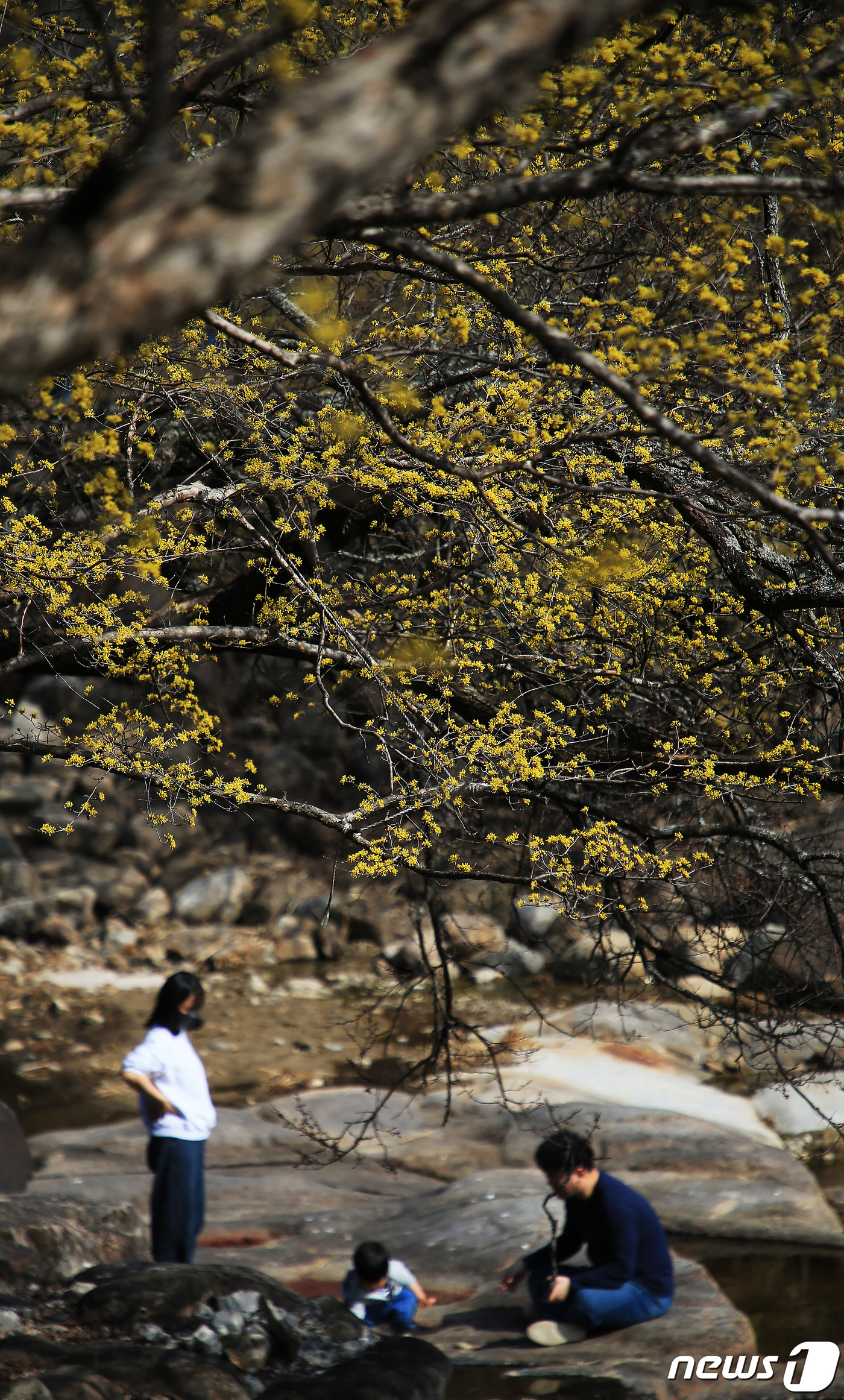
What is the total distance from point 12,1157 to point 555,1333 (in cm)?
408

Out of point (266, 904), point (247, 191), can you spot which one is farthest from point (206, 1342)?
point (266, 904)

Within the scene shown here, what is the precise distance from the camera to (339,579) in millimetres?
5430

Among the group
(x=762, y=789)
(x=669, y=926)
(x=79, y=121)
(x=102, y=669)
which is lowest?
(x=669, y=926)

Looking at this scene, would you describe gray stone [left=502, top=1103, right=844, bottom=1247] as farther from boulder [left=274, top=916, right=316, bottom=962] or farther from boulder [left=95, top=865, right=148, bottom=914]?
boulder [left=95, top=865, right=148, bottom=914]

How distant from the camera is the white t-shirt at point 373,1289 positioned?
499 cm

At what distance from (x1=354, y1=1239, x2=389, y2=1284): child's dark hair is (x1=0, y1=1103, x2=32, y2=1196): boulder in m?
2.99

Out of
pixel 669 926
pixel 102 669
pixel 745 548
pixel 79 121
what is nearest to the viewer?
pixel 79 121

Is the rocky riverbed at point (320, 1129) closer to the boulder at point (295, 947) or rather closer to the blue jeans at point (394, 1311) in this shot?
the boulder at point (295, 947)

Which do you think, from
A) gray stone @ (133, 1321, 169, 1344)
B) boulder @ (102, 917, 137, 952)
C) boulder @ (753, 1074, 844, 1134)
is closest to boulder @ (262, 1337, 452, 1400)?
gray stone @ (133, 1321, 169, 1344)

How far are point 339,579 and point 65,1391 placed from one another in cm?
368

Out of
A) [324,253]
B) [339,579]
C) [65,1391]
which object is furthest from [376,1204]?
[324,253]

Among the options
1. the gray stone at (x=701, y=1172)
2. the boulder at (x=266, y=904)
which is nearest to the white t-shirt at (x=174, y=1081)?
the gray stone at (x=701, y=1172)

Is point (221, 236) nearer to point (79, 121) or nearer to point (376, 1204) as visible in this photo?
point (79, 121)

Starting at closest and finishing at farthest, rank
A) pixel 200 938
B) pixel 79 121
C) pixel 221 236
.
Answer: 1. pixel 221 236
2. pixel 79 121
3. pixel 200 938
